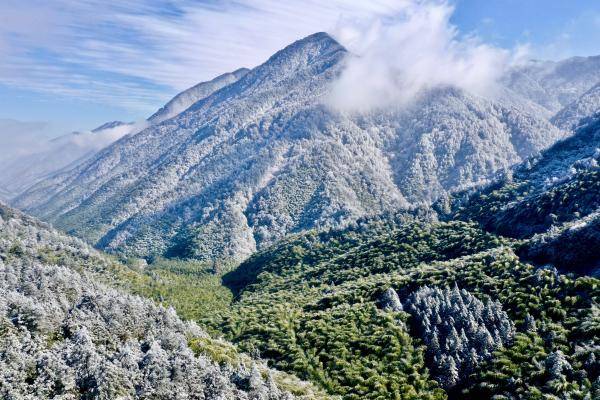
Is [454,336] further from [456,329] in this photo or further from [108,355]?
[108,355]

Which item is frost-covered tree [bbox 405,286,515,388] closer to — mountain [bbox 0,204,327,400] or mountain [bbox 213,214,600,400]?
mountain [bbox 213,214,600,400]

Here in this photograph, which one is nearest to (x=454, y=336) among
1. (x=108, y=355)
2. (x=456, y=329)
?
(x=456, y=329)

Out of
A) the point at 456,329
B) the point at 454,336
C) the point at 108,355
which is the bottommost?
the point at 108,355

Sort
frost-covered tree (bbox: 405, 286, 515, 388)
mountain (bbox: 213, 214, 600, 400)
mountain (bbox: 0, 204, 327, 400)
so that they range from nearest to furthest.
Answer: mountain (bbox: 0, 204, 327, 400) → mountain (bbox: 213, 214, 600, 400) → frost-covered tree (bbox: 405, 286, 515, 388)

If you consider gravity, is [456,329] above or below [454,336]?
above

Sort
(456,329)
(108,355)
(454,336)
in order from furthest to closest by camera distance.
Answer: (456,329) → (454,336) → (108,355)

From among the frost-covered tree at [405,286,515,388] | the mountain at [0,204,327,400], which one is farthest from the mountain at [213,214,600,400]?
the mountain at [0,204,327,400]

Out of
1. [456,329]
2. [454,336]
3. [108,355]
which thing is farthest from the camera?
[456,329]

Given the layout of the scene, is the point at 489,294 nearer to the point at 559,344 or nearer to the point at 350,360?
the point at 559,344
